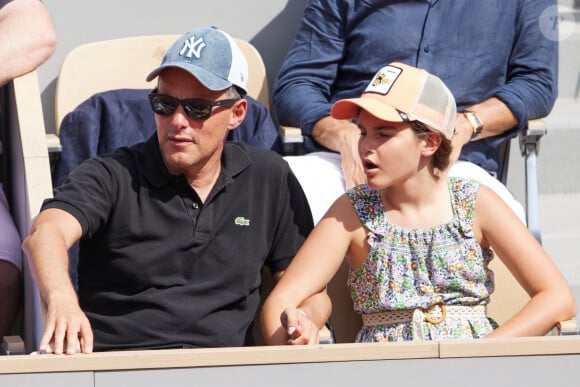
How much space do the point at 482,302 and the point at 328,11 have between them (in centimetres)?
159

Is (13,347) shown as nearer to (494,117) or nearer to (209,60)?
(209,60)

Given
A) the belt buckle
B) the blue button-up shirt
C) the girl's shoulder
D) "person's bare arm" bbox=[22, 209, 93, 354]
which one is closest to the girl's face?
the girl's shoulder

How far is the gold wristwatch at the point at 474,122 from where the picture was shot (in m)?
3.97

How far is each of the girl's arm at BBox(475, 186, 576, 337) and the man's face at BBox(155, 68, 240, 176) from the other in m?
0.73

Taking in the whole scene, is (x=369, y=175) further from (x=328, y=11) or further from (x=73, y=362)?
(x=328, y=11)

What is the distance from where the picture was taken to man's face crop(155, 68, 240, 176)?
9.98 feet

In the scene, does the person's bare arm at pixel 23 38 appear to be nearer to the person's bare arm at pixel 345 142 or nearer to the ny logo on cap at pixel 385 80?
the person's bare arm at pixel 345 142

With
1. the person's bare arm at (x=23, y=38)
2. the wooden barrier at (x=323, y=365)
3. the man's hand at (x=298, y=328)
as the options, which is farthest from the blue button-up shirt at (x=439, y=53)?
the wooden barrier at (x=323, y=365)

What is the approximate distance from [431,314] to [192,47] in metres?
0.93

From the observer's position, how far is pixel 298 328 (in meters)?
2.75

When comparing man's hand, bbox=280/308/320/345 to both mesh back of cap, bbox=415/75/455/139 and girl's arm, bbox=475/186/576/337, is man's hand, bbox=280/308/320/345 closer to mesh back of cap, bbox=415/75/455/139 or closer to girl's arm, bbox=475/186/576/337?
girl's arm, bbox=475/186/576/337

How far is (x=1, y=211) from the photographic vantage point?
3512 mm

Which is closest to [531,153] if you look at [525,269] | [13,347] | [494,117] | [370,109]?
[494,117]

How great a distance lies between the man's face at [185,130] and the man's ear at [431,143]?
0.55 meters
